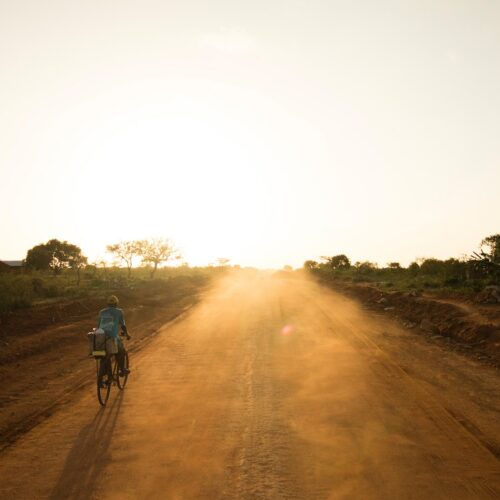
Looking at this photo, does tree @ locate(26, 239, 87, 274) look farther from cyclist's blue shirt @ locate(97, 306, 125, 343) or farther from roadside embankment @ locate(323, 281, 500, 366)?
cyclist's blue shirt @ locate(97, 306, 125, 343)

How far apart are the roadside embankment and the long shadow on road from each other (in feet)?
30.5

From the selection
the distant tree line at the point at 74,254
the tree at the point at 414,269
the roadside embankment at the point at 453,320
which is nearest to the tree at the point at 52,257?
the distant tree line at the point at 74,254

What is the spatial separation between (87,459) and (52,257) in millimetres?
55341

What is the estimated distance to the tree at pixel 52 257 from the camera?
180 feet

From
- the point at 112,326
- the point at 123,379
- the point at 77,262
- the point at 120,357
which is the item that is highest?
the point at 77,262

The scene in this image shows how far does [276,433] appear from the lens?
656 cm

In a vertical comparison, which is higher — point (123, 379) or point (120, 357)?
point (120, 357)

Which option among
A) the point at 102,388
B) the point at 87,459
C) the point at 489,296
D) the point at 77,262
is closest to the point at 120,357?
the point at 102,388

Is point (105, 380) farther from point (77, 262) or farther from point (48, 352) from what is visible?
point (77, 262)

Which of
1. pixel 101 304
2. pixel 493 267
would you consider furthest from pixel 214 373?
pixel 493 267

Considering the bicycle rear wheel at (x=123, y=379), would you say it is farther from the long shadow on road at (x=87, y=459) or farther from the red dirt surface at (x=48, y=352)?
the long shadow on road at (x=87, y=459)

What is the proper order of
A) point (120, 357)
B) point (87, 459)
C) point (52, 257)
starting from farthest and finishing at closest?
point (52, 257) < point (120, 357) < point (87, 459)

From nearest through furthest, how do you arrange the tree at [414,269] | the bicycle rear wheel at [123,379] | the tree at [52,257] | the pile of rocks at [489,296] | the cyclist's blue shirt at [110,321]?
the cyclist's blue shirt at [110,321] → the bicycle rear wheel at [123,379] → the pile of rocks at [489,296] → the tree at [414,269] → the tree at [52,257]

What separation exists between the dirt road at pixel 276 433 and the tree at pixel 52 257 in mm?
47127
